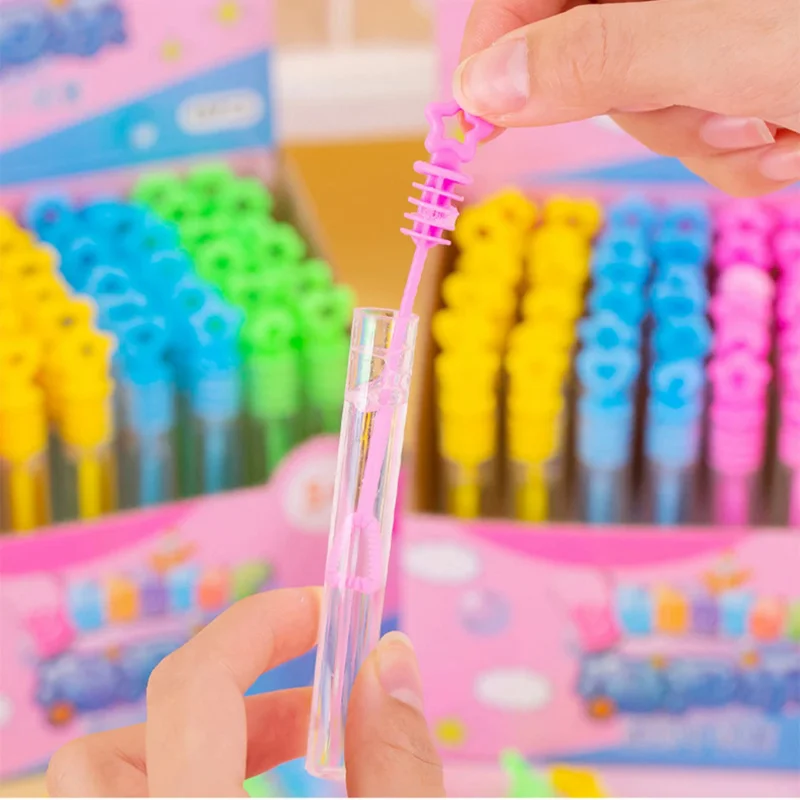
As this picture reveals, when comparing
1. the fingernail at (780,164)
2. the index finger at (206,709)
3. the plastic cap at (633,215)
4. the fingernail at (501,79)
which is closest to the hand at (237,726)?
the index finger at (206,709)

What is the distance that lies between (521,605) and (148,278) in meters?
0.33

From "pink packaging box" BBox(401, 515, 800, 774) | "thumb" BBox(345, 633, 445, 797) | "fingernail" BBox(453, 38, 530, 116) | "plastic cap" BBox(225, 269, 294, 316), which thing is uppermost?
"fingernail" BBox(453, 38, 530, 116)

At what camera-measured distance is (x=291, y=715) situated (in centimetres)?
46

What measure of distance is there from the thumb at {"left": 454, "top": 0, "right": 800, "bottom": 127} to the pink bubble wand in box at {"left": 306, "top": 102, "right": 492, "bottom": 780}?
2 cm

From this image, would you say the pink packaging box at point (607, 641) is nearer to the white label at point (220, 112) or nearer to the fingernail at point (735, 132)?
the fingernail at point (735, 132)

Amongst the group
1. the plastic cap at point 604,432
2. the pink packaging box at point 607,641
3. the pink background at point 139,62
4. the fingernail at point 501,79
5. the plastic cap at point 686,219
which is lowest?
the pink packaging box at point 607,641

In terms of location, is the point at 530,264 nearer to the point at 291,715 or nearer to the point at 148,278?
the point at 148,278

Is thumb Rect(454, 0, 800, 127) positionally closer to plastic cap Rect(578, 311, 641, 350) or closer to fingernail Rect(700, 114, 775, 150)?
fingernail Rect(700, 114, 775, 150)

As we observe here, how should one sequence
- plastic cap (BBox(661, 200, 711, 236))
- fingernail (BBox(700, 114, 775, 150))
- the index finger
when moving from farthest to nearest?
plastic cap (BBox(661, 200, 711, 236))
fingernail (BBox(700, 114, 775, 150))
the index finger

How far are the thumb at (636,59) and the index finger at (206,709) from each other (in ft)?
0.69

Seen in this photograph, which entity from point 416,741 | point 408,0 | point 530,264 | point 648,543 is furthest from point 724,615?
point 408,0

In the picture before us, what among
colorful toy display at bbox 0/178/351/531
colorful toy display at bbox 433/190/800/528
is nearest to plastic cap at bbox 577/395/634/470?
colorful toy display at bbox 433/190/800/528

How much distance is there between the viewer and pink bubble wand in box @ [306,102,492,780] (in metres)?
0.37

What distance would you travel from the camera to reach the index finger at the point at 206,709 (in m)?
0.33
